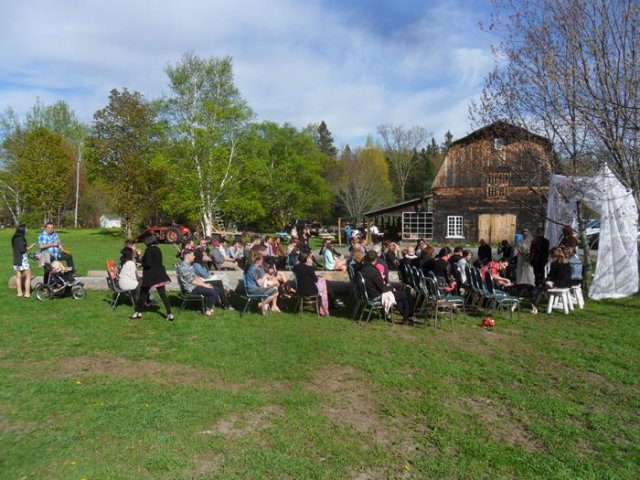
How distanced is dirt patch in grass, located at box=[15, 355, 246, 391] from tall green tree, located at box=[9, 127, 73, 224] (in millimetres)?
42635

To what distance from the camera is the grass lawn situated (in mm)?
3869

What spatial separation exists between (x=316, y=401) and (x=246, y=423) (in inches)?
32.7

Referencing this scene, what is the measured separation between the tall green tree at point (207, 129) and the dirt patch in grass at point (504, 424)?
31733mm

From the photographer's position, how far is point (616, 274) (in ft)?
37.1

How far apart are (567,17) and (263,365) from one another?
976 cm

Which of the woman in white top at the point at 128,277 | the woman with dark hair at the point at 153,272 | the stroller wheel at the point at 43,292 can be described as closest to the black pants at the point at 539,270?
the woman with dark hair at the point at 153,272

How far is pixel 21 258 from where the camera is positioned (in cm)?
1071

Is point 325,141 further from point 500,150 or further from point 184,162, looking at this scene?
point 500,150

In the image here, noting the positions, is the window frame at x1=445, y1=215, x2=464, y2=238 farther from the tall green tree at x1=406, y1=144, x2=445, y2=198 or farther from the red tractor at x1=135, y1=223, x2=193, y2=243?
the tall green tree at x1=406, y1=144, x2=445, y2=198

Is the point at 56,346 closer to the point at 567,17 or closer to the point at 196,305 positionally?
the point at 196,305

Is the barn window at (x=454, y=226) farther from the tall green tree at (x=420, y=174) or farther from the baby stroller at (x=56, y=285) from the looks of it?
the tall green tree at (x=420, y=174)

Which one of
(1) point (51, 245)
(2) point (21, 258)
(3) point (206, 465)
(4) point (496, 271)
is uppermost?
(1) point (51, 245)

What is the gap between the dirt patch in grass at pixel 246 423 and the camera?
4398 mm

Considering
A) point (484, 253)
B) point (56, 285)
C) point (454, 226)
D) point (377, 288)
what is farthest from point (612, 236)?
point (454, 226)
